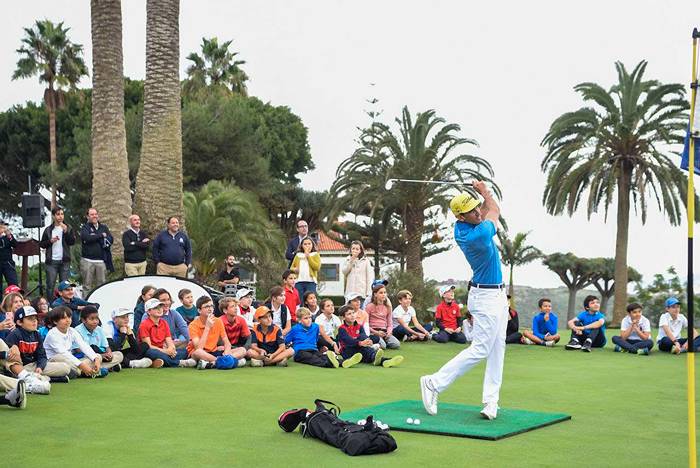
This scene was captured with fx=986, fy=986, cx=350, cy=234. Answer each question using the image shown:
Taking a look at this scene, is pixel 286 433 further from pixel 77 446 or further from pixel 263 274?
pixel 263 274

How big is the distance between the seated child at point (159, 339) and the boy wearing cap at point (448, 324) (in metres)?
7.08

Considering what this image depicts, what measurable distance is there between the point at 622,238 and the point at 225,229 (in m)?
14.1

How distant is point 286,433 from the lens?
28.5ft

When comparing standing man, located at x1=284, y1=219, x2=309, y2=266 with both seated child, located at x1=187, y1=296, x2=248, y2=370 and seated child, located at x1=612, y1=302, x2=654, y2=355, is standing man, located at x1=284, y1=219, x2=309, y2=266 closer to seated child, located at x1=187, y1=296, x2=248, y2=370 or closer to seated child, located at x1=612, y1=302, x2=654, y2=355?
seated child, located at x1=187, y1=296, x2=248, y2=370

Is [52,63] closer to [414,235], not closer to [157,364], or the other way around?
[414,235]

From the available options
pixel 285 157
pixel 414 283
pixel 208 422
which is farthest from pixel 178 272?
pixel 285 157

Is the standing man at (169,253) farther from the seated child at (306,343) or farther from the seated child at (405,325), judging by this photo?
the seated child at (405,325)

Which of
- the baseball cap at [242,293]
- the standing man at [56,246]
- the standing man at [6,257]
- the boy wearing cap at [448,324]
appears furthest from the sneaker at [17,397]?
the boy wearing cap at [448,324]

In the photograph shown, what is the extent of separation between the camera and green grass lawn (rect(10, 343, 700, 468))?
7.63 m

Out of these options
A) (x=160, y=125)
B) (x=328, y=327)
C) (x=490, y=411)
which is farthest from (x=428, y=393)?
(x=160, y=125)

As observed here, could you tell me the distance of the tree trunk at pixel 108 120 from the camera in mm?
21984

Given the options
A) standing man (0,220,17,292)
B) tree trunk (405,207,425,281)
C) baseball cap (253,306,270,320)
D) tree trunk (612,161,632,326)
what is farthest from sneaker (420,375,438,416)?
tree trunk (405,207,425,281)

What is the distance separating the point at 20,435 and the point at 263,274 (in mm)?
28253

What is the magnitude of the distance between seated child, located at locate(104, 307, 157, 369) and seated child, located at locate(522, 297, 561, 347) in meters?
8.80
